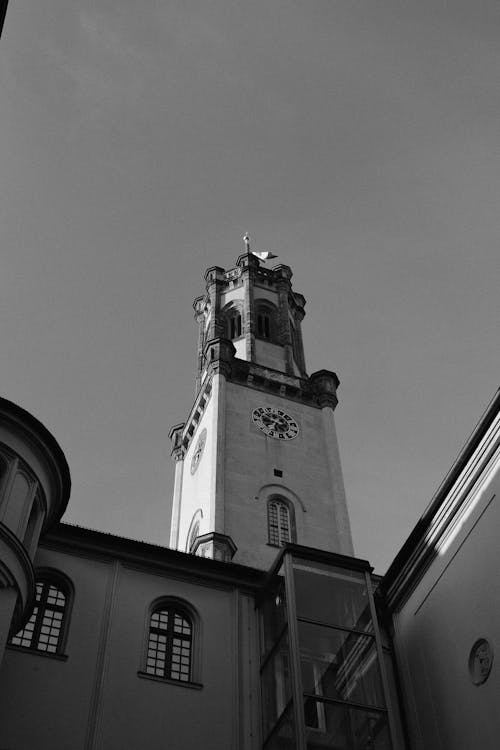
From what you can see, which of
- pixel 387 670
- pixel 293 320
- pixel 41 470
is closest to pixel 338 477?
pixel 293 320

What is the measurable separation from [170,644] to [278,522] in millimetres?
19967

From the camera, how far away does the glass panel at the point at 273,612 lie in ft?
84.6

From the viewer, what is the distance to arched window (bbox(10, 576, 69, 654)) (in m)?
24.0

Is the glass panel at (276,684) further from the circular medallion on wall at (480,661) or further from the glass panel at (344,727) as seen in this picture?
the circular medallion on wall at (480,661)

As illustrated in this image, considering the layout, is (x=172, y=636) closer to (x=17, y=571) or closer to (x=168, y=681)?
(x=168, y=681)

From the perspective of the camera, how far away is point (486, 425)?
2431cm

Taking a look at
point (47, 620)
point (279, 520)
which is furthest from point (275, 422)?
point (47, 620)

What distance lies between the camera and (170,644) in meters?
25.6

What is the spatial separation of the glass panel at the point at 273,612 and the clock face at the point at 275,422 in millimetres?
22168

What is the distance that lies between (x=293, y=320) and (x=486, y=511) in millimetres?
39661

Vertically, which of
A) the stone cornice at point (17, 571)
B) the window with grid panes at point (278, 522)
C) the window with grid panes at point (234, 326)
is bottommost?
the stone cornice at point (17, 571)

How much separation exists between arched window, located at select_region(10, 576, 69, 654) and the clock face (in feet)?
79.9

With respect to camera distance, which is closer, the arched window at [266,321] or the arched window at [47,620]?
the arched window at [47,620]

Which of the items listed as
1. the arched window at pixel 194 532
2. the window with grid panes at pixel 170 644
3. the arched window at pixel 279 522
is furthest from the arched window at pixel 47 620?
the arched window at pixel 194 532
